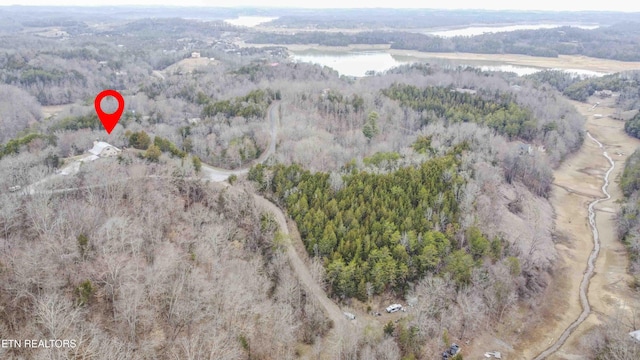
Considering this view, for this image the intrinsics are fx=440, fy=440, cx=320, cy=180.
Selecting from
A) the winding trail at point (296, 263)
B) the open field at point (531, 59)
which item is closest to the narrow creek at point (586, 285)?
the winding trail at point (296, 263)

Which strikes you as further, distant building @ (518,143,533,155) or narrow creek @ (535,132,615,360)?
distant building @ (518,143,533,155)

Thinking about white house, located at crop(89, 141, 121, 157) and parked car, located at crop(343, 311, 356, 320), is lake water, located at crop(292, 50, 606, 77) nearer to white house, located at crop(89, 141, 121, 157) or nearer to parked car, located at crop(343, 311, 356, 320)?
white house, located at crop(89, 141, 121, 157)

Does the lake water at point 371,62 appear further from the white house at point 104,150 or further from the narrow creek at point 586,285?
the white house at point 104,150

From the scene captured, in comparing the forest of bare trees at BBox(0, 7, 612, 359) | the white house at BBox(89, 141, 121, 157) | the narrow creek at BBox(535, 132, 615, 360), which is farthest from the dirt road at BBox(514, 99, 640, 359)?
the white house at BBox(89, 141, 121, 157)

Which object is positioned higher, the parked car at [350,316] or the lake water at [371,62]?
the lake water at [371,62]

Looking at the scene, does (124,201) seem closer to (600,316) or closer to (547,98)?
(600,316)
